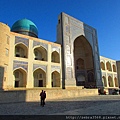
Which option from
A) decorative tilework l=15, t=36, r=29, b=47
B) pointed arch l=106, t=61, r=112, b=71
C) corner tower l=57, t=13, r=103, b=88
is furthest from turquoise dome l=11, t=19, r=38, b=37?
pointed arch l=106, t=61, r=112, b=71

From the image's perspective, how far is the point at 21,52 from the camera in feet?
62.7

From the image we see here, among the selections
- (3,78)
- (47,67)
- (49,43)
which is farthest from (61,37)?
(3,78)

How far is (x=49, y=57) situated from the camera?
66.3 ft

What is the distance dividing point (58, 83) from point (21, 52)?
7542mm

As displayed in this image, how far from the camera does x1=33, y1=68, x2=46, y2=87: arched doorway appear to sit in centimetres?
1975

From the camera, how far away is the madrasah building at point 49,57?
15891mm

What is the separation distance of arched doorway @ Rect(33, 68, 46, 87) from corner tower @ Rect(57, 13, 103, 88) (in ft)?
10.7

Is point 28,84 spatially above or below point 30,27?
below

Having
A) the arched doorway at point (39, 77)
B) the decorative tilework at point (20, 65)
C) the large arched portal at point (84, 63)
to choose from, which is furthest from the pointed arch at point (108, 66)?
the decorative tilework at point (20, 65)

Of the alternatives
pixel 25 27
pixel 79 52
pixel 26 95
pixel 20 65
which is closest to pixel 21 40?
pixel 20 65

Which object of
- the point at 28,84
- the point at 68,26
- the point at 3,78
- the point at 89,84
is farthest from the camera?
the point at 89,84

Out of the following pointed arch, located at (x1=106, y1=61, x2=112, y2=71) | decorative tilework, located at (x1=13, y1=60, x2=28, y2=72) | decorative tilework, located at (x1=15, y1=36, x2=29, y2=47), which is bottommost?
decorative tilework, located at (x1=13, y1=60, x2=28, y2=72)

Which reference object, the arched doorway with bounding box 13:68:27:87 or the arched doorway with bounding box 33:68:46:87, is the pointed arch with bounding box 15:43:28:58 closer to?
the arched doorway with bounding box 13:68:27:87

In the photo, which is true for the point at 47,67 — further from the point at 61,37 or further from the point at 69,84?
the point at 61,37
